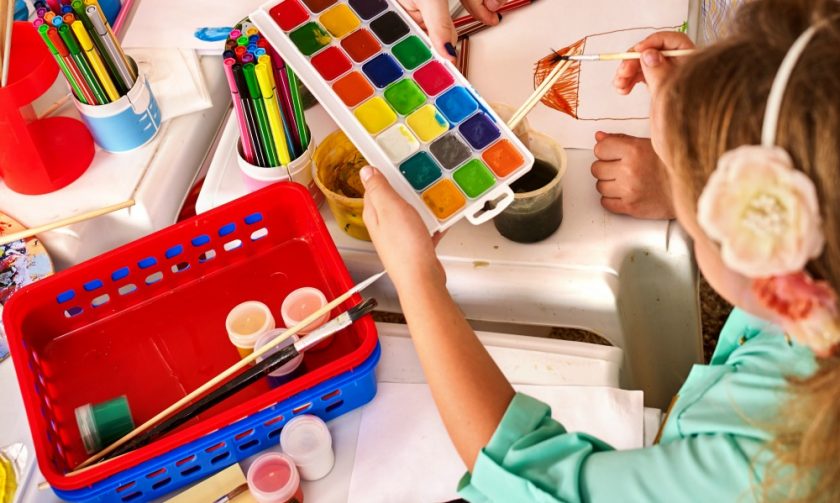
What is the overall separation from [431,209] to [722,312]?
766 millimetres

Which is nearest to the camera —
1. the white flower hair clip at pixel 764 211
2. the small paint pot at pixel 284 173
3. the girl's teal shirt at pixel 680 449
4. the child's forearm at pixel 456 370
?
the white flower hair clip at pixel 764 211

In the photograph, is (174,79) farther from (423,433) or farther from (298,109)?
(423,433)

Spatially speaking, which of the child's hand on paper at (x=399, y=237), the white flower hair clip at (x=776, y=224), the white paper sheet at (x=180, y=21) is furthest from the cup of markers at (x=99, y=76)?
the white flower hair clip at (x=776, y=224)

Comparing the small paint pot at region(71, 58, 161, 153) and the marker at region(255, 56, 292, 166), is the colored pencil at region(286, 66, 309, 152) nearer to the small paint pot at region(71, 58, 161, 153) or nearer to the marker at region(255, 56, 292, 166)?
the marker at region(255, 56, 292, 166)

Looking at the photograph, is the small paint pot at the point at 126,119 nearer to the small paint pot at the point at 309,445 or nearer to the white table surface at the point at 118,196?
the white table surface at the point at 118,196

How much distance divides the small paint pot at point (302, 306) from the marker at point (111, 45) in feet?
1.15

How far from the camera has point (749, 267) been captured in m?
0.52

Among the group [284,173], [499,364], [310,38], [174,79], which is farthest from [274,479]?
[174,79]

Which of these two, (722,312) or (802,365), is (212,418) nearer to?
(802,365)

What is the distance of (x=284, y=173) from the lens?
0.97 meters

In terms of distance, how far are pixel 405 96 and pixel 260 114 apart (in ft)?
0.53

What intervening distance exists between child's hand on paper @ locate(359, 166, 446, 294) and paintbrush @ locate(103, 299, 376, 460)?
0.05 meters

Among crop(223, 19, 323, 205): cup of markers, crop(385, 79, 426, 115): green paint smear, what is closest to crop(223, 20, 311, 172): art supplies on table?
crop(223, 19, 323, 205): cup of markers

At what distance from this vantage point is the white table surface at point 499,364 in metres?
0.82
